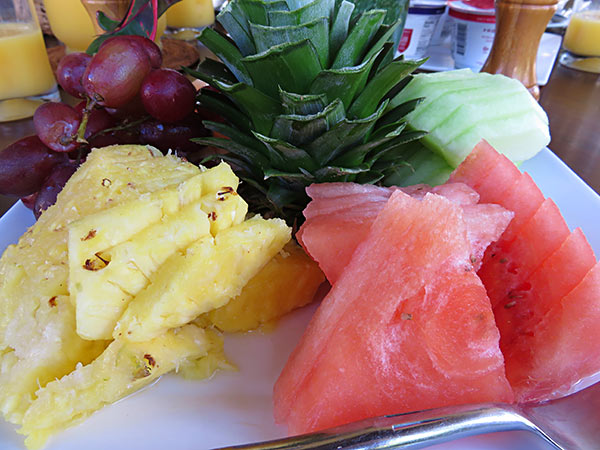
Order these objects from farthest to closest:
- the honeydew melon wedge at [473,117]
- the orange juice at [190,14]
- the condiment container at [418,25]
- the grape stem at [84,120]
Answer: the orange juice at [190,14] < the condiment container at [418,25] < the honeydew melon wedge at [473,117] < the grape stem at [84,120]

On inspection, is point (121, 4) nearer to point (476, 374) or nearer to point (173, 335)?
point (173, 335)

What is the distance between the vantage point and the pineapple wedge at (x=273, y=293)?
632mm

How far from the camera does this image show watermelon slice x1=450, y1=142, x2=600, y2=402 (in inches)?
20.7

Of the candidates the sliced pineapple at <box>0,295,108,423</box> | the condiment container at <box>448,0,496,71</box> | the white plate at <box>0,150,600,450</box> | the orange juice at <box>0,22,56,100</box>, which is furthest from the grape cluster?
the condiment container at <box>448,0,496,71</box>

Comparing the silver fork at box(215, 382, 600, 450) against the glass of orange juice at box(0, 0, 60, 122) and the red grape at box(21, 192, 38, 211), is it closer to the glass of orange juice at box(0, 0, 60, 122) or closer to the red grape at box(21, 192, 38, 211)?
the red grape at box(21, 192, 38, 211)

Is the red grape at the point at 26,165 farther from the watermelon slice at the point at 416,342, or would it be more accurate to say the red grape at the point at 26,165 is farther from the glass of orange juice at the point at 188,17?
the glass of orange juice at the point at 188,17

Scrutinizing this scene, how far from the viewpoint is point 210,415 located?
53 cm

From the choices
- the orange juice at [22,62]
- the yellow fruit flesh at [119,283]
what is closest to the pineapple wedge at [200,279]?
the yellow fruit flesh at [119,283]

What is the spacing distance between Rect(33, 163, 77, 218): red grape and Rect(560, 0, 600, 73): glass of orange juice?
7.80 ft

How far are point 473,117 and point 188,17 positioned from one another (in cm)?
210

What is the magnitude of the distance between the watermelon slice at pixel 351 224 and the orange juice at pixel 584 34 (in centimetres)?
201

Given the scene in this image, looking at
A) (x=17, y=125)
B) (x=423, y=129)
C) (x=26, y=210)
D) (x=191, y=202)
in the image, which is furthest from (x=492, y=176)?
(x=17, y=125)

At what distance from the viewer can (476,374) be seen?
48 cm

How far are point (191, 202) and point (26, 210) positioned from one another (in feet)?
1.68
